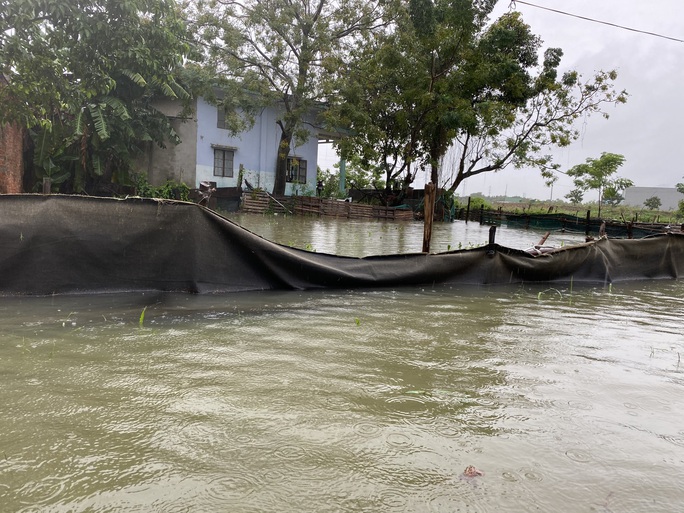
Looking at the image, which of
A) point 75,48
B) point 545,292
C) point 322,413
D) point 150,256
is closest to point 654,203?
point 545,292

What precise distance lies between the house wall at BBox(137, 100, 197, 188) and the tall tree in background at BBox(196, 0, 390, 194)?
3031mm

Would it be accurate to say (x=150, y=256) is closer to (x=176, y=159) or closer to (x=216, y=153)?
(x=176, y=159)

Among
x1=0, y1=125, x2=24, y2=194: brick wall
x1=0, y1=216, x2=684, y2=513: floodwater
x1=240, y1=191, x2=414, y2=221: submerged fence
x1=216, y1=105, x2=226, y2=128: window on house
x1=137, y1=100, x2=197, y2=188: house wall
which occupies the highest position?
x1=216, y1=105, x2=226, y2=128: window on house

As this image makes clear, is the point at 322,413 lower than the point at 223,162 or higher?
lower

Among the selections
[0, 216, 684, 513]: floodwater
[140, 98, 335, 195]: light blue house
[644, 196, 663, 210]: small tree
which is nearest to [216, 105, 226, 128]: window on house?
[140, 98, 335, 195]: light blue house

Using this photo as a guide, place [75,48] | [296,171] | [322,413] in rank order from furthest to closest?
[296,171] → [75,48] → [322,413]

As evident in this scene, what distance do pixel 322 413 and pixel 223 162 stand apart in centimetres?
2186

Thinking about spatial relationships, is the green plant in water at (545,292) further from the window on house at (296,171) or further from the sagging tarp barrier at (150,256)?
the window on house at (296,171)

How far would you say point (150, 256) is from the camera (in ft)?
17.0

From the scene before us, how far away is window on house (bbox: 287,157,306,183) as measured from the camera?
84.2 feet

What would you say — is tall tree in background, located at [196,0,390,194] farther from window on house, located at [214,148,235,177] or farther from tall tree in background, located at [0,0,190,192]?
tall tree in background, located at [0,0,190,192]

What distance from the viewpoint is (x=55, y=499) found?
1836 mm

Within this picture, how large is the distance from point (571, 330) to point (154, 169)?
20.9 meters

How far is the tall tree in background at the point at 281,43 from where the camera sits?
20.0 m
